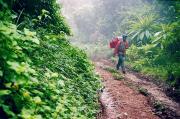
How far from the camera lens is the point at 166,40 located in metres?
15.1

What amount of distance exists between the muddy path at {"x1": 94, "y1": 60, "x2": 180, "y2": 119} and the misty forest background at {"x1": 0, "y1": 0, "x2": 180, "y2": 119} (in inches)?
22.0

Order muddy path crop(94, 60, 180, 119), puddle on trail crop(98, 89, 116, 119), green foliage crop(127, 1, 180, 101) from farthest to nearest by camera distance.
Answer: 1. green foliage crop(127, 1, 180, 101)
2. muddy path crop(94, 60, 180, 119)
3. puddle on trail crop(98, 89, 116, 119)

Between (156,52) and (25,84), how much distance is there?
46.7ft

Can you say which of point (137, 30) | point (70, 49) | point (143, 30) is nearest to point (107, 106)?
point (70, 49)

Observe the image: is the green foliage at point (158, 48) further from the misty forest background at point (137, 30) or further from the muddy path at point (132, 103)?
the muddy path at point (132, 103)

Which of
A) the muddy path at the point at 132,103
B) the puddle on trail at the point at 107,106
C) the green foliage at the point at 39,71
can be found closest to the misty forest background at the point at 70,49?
the green foliage at the point at 39,71

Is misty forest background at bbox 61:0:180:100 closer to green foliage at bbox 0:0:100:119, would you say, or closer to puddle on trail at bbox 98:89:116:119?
puddle on trail at bbox 98:89:116:119

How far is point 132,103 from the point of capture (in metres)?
9.58

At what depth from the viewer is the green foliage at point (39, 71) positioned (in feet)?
11.9

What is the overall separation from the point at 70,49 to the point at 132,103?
2.40m

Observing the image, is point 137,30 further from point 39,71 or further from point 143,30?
point 39,71

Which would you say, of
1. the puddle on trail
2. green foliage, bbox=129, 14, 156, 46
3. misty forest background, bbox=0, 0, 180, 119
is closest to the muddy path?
the puddle on trail

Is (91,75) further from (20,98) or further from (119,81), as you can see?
(20,98)

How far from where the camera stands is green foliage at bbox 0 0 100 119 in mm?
3623
